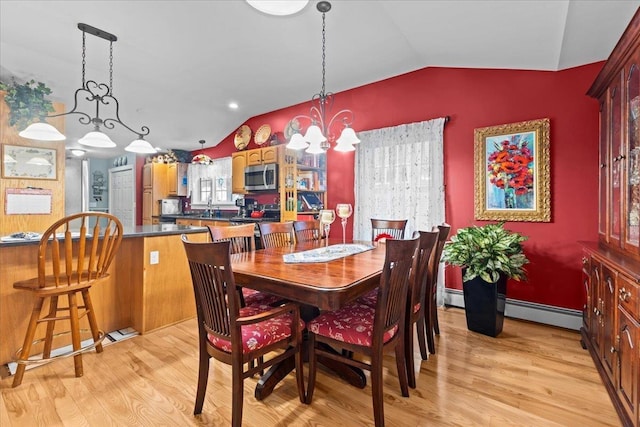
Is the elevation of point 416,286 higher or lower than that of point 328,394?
higher

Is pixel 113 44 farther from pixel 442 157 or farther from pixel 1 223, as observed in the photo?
pixel 442 157

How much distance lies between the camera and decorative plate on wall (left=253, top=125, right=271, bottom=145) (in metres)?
5.17

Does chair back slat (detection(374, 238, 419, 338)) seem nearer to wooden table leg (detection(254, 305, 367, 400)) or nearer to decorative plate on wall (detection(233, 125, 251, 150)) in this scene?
wooden table leg (detection(254, 305, 367, 400))

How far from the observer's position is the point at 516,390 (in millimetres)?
1967

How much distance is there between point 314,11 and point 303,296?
244cm

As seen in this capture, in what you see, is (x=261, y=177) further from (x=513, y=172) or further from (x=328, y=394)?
(x=328, y=394)

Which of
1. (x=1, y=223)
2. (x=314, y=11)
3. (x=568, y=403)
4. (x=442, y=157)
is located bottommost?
(x=568, y=403)

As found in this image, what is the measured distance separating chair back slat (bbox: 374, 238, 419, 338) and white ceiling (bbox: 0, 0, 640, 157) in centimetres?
191

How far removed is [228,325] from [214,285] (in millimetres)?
206

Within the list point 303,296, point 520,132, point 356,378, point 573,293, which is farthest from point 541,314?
point 303,296

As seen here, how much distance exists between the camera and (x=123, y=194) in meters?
7.49

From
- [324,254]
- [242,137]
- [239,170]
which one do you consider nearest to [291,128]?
[239,170]

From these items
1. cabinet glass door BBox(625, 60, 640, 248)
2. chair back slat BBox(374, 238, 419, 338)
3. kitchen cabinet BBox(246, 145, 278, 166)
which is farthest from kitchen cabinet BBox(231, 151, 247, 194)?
cabinet glass door BBox(625, 60, 640, 248)

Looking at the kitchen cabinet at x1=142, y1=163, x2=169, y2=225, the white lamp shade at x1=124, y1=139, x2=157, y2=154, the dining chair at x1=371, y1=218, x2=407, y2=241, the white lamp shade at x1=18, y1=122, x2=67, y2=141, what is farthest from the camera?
the kitchen cabinet at x1=142, y1=163, x2=169, y2=225
